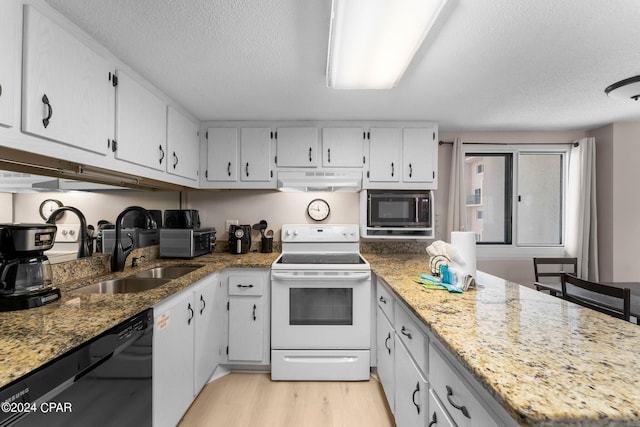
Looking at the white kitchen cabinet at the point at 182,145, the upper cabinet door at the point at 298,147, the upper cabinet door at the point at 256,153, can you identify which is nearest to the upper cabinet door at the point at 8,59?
the white kitchen cabinet at the point at 182,145

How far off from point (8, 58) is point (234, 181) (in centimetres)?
178

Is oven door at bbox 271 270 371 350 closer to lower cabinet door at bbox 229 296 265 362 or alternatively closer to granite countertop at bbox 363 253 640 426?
lower cabinet door at bbox 229 296 265 362

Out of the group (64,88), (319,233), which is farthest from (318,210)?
(64,88)

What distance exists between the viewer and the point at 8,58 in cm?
111

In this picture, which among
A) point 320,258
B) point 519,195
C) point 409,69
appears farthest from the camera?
point 519,195

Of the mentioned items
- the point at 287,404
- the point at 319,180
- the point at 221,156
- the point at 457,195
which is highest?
the point at 221,156

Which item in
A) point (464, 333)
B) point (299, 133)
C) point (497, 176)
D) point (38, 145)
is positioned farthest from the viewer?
point (497, 176)

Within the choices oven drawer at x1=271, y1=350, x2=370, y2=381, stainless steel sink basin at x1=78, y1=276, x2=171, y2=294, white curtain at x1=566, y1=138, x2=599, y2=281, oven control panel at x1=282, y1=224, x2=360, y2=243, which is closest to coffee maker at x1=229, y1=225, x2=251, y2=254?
oven control panel at x1=282, y1=224, x2=360, y2=243

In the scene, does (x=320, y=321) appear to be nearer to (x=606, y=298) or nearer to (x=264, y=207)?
(x=264, y=207)

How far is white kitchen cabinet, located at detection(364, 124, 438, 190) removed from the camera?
281cm

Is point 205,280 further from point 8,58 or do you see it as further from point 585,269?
point 585,269

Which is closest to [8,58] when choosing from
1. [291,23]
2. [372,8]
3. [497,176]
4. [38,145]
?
[38,145]

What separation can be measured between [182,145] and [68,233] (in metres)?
1.08

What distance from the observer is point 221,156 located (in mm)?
2834
